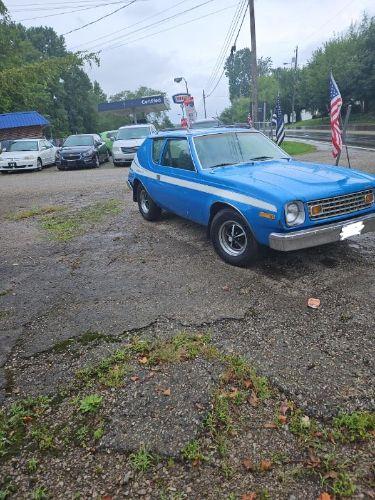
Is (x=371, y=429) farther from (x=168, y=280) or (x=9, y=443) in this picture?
(x=168, y=280)

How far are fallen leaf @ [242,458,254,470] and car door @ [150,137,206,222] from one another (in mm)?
3378

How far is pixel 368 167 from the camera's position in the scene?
457 inches

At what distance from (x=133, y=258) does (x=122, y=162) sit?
42.2ft

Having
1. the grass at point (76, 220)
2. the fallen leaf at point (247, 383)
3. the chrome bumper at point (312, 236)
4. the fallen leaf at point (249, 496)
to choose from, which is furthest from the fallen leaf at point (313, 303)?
the grass at point (76, 220)

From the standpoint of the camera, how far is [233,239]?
479 cm

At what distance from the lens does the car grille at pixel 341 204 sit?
13.4ft

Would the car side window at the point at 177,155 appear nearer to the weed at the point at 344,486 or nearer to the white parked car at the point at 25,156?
the weed at the point at 344,486

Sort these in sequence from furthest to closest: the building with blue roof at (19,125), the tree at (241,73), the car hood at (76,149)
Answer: the tree at (241,73), the building with blue roof at (19,125), the car hood at (76,149)

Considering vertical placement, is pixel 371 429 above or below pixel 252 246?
below

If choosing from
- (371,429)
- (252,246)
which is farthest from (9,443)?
(252,246)

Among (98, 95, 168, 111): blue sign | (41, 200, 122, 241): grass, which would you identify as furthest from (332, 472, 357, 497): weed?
(98, 95, 168, 111): blue sign

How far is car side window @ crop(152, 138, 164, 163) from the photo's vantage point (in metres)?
6.17

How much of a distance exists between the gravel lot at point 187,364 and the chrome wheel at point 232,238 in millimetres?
243

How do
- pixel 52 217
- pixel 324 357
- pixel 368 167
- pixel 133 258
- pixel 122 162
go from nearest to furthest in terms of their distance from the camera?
pixel 324 357 → pixel 133 258 → pixel 52 217 → pixel 368 167 → pixel 122 162
